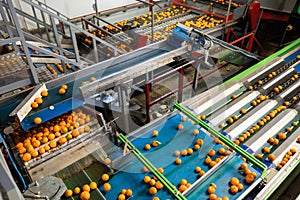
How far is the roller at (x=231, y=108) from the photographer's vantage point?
387 cm

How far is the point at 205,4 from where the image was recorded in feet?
25.0

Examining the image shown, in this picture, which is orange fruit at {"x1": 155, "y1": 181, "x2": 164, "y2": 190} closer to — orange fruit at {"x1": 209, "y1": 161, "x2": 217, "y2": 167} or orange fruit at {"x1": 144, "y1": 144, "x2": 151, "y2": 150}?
orange fruit at {"x1": 144, "y1": 144, "x2": 151, "y2": 150}

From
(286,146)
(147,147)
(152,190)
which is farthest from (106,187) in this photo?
(286,146)

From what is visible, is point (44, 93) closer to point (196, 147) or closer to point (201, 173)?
point (196, 147)

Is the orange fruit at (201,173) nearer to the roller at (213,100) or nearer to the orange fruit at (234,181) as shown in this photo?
the orange fruit at (234,181)

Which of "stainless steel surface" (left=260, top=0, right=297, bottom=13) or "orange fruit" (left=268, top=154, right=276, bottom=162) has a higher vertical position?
"stainless steel surface" (left=260, top=0, right=297, bottom=13)

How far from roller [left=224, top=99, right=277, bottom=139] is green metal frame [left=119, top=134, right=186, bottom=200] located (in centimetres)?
145

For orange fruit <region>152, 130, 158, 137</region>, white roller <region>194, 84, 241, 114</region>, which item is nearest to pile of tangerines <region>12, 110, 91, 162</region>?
orange fruit <region>152, 130, 158, 137</region>

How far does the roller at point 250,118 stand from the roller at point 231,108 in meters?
0.18

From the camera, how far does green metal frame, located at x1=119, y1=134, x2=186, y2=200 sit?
258 cm

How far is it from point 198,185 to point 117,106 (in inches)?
80.1

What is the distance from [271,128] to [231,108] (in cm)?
68

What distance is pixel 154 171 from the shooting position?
2783 millimetres

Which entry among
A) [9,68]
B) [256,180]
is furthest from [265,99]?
[9,68]
